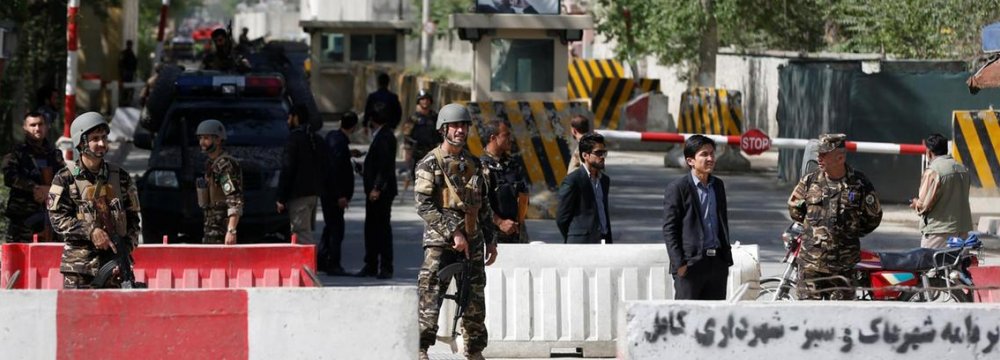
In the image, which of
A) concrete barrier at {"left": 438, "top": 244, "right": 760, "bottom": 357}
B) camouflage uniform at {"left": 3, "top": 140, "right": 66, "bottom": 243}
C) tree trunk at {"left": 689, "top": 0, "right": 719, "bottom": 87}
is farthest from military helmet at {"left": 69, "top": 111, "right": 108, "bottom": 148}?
tree trunk at {"left": 689, "top": 0, "right": 719, "bottom": 87}

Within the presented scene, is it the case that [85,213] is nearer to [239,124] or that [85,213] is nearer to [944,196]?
[944,196]

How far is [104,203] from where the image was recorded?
31.9 feet

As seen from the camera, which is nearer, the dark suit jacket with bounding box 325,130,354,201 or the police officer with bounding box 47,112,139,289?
the police officer with bounding box 47,112,139,289

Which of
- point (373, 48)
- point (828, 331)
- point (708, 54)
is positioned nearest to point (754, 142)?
point (708, 54)

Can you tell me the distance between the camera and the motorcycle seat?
1155cm

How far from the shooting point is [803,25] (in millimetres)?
36344

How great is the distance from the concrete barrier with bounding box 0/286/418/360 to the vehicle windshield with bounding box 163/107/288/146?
30.2 feet

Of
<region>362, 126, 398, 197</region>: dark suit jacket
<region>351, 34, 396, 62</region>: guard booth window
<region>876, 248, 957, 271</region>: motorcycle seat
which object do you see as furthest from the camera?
<region>351, 34, 396, 62</region>: guard booth window

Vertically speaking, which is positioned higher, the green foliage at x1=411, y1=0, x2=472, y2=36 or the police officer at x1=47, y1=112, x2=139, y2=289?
the green foliage at x1=411, y1=0, x2=472, y2=36

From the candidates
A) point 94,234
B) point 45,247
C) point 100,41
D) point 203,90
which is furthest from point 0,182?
point 100,41

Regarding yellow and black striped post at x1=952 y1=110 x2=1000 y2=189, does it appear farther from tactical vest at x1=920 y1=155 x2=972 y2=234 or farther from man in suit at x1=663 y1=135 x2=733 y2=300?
man in suit at x1=663 y1=135 x2=733 y2=300

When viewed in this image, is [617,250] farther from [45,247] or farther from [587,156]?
[45,247]

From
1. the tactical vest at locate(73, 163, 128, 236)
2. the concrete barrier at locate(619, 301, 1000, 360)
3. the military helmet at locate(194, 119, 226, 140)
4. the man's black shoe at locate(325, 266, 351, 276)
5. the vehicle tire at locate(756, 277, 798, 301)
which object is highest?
the military helmet at locate(194, 119, 226, 140)

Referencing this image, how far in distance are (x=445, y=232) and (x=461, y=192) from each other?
24 centimetres
